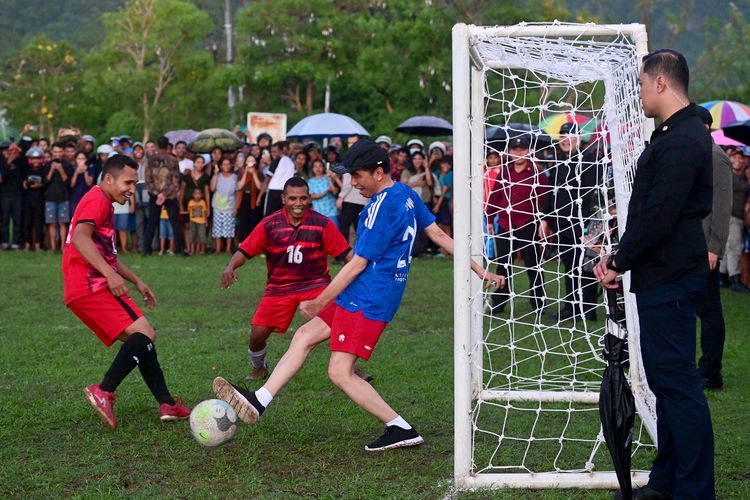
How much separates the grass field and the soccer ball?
15 centimetres

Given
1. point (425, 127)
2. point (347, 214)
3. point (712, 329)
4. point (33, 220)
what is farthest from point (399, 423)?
point (425, 127)

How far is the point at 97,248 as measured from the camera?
21.5 feet

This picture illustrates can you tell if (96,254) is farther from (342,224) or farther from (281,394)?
(342,224)

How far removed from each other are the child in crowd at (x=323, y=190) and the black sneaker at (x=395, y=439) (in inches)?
443

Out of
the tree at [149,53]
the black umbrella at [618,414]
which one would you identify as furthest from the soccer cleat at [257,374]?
the tree at [149,53]

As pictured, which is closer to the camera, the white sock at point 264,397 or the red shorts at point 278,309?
the white sock at point 264,397

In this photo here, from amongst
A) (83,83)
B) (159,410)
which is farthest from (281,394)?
(83,83)

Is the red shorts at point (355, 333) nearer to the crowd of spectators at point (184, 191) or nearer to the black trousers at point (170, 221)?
the crowd of spectators at point (184, 191)

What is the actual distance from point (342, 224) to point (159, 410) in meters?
10.1

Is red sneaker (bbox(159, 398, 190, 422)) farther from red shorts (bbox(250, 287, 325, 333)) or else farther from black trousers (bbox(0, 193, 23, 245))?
black trousers (bbox(0, 193, 23, 245))

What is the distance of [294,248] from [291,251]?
36mm

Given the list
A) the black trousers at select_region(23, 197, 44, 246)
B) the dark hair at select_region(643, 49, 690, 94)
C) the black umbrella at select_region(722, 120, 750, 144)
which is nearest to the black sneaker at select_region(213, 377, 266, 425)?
the dark hair at select_region(643, 49, 690, 94)

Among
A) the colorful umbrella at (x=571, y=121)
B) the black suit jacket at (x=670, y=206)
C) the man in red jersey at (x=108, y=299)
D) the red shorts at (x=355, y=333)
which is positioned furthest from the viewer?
the colorful umbrella at (x=571, y=121)

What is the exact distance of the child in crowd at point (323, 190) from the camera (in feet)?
56.0
